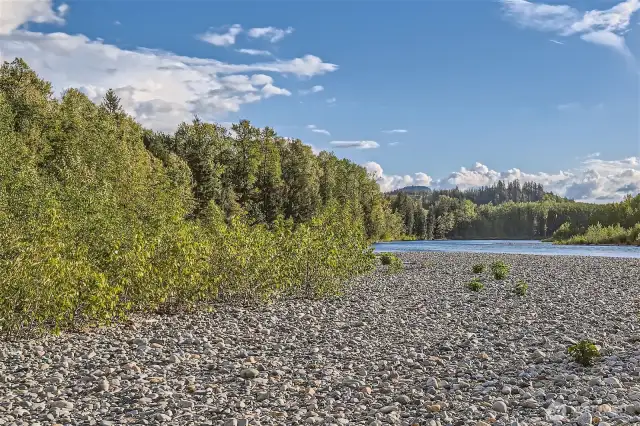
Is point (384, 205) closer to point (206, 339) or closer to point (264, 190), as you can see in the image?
point (264, 190)

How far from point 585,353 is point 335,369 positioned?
466 centimetres

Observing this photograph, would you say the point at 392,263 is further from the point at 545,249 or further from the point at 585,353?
the point at 545,249

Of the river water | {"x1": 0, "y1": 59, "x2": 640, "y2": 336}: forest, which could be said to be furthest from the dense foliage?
the river water

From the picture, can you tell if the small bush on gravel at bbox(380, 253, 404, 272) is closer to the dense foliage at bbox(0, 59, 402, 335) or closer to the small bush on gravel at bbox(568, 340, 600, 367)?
the dense foliage at bbox(0, 59, 402, 335)

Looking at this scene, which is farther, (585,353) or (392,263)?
(392,263)

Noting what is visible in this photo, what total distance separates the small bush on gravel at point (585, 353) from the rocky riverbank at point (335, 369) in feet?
0.61

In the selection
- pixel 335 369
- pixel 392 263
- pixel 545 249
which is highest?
pixel 392 263

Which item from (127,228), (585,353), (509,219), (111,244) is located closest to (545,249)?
(127,228)

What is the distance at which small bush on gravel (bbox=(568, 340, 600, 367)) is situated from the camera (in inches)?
407

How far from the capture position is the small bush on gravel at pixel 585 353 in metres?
10.3

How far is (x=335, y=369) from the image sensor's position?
10.6 m

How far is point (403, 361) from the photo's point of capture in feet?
36.5

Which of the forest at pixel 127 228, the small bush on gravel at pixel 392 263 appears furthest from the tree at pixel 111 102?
the small bush on gravel at pixel 392 263

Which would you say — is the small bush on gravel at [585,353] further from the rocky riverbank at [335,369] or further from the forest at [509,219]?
the forest at [509,219]
